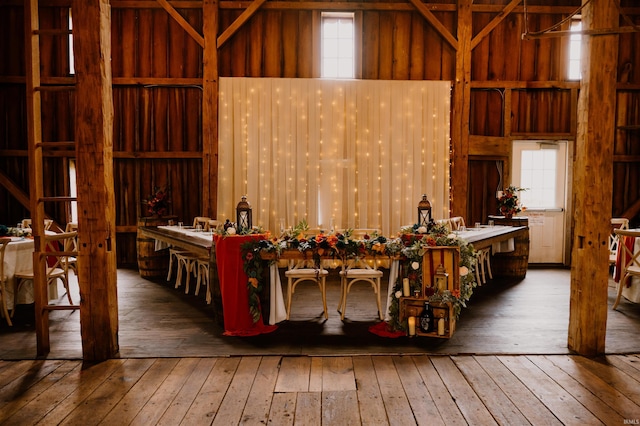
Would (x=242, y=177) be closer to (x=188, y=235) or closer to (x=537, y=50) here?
(x=188, y=235)

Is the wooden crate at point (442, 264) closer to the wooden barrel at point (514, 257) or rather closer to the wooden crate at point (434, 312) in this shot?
the wooden crate at point (434, 312)

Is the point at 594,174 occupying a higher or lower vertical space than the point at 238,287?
higher

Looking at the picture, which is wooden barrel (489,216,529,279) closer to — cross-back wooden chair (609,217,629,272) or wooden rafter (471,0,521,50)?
cross-back wooden chair (609,217,629,272)

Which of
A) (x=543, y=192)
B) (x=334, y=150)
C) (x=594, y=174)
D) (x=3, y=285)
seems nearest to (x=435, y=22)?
(x=334, y=150)

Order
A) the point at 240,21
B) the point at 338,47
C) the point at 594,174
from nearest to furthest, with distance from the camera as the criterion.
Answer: the point at 594,174 → the point at 240,21 → the point at 338,47

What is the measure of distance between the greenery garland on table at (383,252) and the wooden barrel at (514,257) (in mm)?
2805

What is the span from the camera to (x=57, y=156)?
7.47 metres

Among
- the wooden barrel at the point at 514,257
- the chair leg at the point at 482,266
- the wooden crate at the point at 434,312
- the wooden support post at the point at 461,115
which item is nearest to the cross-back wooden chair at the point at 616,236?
the wooden barrel at the point at 514,257

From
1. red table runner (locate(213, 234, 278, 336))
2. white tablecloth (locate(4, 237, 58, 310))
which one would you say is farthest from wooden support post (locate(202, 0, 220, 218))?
red table runner (locate(213, 234, 278, 336))

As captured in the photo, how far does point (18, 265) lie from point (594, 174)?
17.8 feet

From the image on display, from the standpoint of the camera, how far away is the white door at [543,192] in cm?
783

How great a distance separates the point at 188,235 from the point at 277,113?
2.85 meters

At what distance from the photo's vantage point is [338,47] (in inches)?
301

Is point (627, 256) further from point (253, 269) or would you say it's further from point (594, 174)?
point (253, 269)
